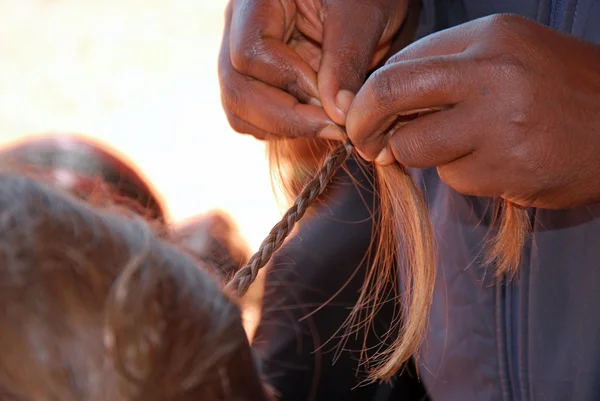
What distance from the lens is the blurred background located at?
2289 mm

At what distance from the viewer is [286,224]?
0.64 meters

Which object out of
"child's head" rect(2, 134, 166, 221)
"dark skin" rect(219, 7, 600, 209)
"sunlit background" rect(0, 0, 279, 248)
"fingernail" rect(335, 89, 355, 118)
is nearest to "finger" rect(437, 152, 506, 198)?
"dark skin" rect(219, 7, 600, 209)

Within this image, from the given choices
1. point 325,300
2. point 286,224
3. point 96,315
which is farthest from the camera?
point 325,300

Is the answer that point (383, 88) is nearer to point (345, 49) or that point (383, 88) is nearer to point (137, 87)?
point (345, 49)

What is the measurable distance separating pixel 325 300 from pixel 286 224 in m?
0.35

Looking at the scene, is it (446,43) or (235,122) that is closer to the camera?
(446,43)

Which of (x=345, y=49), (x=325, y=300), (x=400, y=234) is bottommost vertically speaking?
(x=325, y=300)

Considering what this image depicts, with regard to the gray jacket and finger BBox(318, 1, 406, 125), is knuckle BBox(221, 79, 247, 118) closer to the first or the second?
finger BBox(318, 1, 406, 125)

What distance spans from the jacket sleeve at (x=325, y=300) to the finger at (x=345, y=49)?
9.0 inches

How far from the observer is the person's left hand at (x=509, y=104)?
534 millimetres

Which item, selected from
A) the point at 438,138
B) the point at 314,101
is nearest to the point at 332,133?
the point at 314,101

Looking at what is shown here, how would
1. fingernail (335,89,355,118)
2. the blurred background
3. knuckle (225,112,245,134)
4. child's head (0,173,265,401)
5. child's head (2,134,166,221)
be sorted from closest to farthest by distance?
child's head (0,173,265,401) → fingernail (335,89,355,118) → knuckle (225,112,245,134) → child's head (2,134,166,221) → the blurred background

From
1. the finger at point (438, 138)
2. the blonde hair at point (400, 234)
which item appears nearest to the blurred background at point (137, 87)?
the blonde hair at point (400, 234)

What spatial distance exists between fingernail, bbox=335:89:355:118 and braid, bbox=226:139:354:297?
48mm
